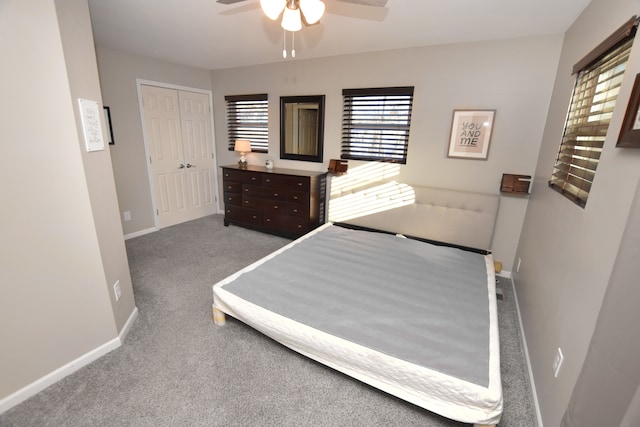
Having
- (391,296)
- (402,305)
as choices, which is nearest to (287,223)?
(391,296)

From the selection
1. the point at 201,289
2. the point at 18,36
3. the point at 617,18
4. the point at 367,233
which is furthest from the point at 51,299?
the point at 617,18

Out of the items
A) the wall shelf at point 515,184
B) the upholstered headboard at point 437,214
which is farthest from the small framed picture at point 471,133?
the upholstered headboard at point 437,214

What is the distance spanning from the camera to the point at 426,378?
1375mm

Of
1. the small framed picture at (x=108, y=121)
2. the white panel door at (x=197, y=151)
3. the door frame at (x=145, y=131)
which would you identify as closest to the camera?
the small framed picture at (x=108, y=121)

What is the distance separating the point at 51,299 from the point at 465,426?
2456 mm

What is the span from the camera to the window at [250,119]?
169 inches

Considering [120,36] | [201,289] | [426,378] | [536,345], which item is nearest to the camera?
[426,378]

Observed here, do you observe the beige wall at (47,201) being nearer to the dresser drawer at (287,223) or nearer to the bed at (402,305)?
the bed at (402,305)

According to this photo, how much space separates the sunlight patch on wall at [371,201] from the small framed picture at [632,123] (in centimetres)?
210

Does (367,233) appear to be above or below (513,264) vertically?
above

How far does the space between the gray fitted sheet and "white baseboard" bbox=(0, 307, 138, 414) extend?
2.77 feet

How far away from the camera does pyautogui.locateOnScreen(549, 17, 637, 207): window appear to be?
1.40m

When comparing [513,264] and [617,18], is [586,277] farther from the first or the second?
[513,264]

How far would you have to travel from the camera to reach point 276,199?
155 inches
